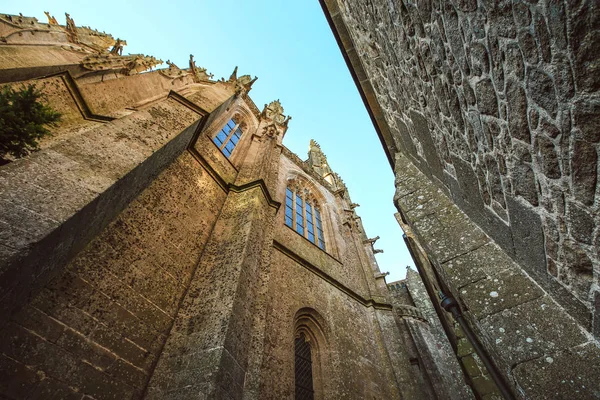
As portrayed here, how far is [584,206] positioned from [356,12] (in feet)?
18.3

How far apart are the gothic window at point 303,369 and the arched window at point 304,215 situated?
3714 millimetres

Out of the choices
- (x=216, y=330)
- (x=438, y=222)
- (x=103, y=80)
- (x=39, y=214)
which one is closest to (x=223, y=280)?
(x=216, y=330)

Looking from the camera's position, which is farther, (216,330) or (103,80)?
(103,80)

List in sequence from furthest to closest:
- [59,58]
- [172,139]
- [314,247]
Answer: [314,247], [59,58], [172,139]

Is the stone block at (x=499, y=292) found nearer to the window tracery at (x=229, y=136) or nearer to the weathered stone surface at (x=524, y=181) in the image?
the weathered stone surface at (x=524, y=181)

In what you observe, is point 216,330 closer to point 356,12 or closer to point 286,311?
point 286,311

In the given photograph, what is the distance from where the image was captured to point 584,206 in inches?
53.6

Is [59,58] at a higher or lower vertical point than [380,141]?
higher

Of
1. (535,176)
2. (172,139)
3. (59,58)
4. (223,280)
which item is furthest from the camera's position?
(59,58)

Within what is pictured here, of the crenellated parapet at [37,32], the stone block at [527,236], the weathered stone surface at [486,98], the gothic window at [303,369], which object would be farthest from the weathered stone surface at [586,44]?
the crenellated parapet at [37,32]

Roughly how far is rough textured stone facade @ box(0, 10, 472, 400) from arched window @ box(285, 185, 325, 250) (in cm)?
77

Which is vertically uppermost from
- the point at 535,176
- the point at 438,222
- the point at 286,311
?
the point at 286,311

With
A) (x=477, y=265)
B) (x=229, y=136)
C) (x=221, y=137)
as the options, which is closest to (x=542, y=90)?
(x=477, y=265)

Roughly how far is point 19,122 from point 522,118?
218 inches
